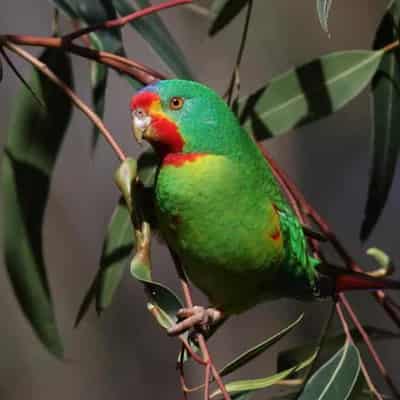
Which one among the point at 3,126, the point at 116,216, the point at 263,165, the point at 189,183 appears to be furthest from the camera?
the point at 3,126

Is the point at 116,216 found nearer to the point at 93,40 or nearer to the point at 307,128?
the point at 93,40

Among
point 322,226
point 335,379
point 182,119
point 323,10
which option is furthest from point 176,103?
point 335,379

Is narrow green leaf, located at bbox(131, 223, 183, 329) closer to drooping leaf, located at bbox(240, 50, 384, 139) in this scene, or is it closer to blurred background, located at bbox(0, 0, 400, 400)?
drooping leaf, located at bbox(240, 50, 384, 139)

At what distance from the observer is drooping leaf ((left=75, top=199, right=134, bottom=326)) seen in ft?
4.76

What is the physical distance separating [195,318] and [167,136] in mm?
252

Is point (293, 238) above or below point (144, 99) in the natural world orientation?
below

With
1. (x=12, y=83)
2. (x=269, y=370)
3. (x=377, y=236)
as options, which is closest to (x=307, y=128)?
(x=377, y=236)

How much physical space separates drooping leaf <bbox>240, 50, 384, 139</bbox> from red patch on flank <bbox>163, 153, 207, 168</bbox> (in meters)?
0.32

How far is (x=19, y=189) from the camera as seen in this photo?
152 centimetres

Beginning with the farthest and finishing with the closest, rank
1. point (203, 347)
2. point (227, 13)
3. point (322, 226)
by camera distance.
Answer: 1. point (227, 13)
2. point (322, 226)
3. point (203, 347)

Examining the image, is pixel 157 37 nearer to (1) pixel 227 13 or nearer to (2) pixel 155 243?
(1) pixel 227 13

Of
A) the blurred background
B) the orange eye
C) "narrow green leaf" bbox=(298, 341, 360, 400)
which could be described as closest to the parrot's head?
the orange eye

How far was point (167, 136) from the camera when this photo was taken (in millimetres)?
1197

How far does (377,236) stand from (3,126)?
70.0 inches
